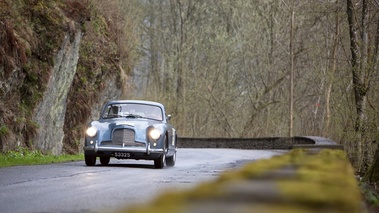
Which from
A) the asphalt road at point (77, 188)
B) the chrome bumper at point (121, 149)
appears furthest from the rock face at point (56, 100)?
the asphalt road at point (77, 188)

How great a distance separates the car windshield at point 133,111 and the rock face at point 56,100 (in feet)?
17.1

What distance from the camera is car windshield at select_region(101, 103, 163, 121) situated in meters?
21.6

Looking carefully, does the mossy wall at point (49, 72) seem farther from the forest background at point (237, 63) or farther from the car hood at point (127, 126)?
the car hood at point (127, 126)

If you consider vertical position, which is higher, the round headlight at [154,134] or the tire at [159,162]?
the round headlight at [154,134]

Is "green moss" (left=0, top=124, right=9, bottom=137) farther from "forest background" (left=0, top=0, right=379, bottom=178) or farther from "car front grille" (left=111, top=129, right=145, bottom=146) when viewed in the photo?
"forest background" (left=0, top=0, right=379, bottom=178)

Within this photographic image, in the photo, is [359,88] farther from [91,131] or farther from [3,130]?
[3,130]

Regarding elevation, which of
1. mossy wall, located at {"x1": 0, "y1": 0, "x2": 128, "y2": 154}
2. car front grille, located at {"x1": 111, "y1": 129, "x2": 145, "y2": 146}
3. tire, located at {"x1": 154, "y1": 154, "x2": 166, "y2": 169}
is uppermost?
mossy wall, located at {"x1": 0, "y1": 0, "x2": 128, "y2": 154}

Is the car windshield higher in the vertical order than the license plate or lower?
higher

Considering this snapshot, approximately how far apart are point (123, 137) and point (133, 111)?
1.65 metres

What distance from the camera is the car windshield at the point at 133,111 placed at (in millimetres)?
21641

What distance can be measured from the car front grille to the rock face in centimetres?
673

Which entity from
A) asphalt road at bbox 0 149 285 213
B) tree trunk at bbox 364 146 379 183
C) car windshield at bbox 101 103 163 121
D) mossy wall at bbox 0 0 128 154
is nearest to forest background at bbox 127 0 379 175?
mossy wall at bbox 0 0 128 154

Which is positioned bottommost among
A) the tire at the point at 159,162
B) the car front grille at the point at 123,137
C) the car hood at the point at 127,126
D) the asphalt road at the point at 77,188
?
the asphalt road at the point at 77,188

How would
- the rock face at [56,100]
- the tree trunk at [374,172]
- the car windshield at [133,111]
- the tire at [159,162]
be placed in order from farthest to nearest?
the rock face at [56,100], the car windshield at [133,111], the tire at [159,162], the tree trunk at [374,172]
